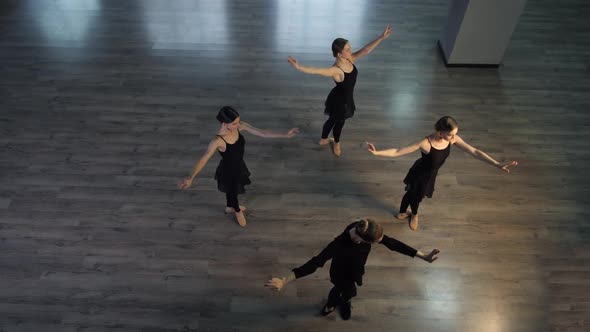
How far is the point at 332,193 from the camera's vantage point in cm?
443

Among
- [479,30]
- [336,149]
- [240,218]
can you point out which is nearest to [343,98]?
[336,149]

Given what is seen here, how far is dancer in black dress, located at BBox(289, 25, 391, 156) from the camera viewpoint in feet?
12.4

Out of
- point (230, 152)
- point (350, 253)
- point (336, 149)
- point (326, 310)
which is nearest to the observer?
point (350, 253)

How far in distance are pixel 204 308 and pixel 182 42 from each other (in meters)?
3.93

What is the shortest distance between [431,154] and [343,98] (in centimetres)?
106

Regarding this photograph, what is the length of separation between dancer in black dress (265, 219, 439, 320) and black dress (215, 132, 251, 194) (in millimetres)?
1076

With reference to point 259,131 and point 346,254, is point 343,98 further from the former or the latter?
point 346,254

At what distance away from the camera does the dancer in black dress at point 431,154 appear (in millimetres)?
3264

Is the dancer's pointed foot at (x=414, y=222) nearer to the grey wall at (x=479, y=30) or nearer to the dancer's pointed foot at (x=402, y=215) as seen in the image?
the dancer's pointed foot at (x=402, y=215)

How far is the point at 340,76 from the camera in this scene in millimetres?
3932

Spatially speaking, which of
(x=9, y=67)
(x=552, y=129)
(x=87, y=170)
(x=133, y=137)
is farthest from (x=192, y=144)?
(x=552, y=129)

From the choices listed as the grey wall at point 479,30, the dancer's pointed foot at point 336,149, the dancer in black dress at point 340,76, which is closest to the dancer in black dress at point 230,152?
the dancer in black dress at point 340,76

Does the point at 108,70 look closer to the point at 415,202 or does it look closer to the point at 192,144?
the point at 192,144

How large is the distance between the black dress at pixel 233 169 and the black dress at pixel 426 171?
142 centimetres
